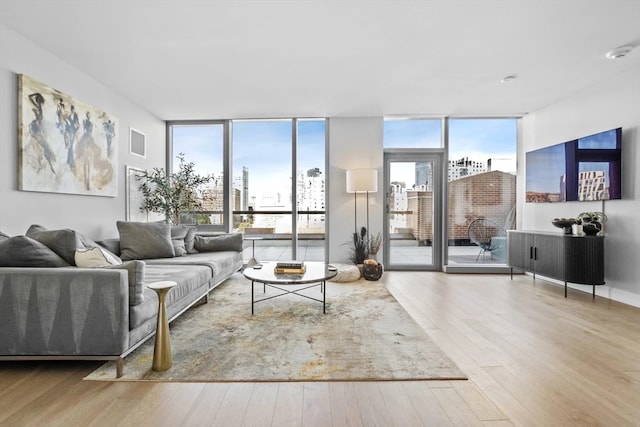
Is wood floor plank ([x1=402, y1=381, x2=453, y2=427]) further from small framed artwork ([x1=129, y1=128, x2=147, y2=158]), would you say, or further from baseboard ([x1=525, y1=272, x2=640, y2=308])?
small framed artwork ([x1=129, y1=128, x2=147, y2=158])

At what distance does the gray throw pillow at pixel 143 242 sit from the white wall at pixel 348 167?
2444 millimetres

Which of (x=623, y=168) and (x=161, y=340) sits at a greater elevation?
(x=623, y=168)

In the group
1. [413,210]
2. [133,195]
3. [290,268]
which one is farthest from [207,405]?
[413,210]

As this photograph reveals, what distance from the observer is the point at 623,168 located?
338cm

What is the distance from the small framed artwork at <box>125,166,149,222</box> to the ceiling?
3.28ft

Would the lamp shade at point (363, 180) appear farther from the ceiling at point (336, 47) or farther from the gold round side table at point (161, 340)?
the gold round side table at point (161, 340)

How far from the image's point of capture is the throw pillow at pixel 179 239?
3.85 metres

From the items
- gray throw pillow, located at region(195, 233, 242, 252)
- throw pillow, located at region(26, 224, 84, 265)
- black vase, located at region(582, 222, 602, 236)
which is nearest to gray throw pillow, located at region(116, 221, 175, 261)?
gray throw pillow, located at region(195, 233, 242, 252)

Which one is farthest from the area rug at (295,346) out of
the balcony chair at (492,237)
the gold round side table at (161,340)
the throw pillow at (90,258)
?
the balcony chair at (492,237)

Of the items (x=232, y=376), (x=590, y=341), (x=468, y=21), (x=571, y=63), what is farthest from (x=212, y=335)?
(x=571, y=63)

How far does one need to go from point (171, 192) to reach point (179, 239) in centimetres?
90

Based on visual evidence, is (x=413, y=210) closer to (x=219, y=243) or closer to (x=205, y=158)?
(x=219, y=243)

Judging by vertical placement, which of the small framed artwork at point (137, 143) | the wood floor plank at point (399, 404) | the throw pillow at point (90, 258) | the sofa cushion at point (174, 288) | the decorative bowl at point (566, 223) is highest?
the small framed artwork at point (137, 143)

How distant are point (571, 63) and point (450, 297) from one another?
2.80 metres
